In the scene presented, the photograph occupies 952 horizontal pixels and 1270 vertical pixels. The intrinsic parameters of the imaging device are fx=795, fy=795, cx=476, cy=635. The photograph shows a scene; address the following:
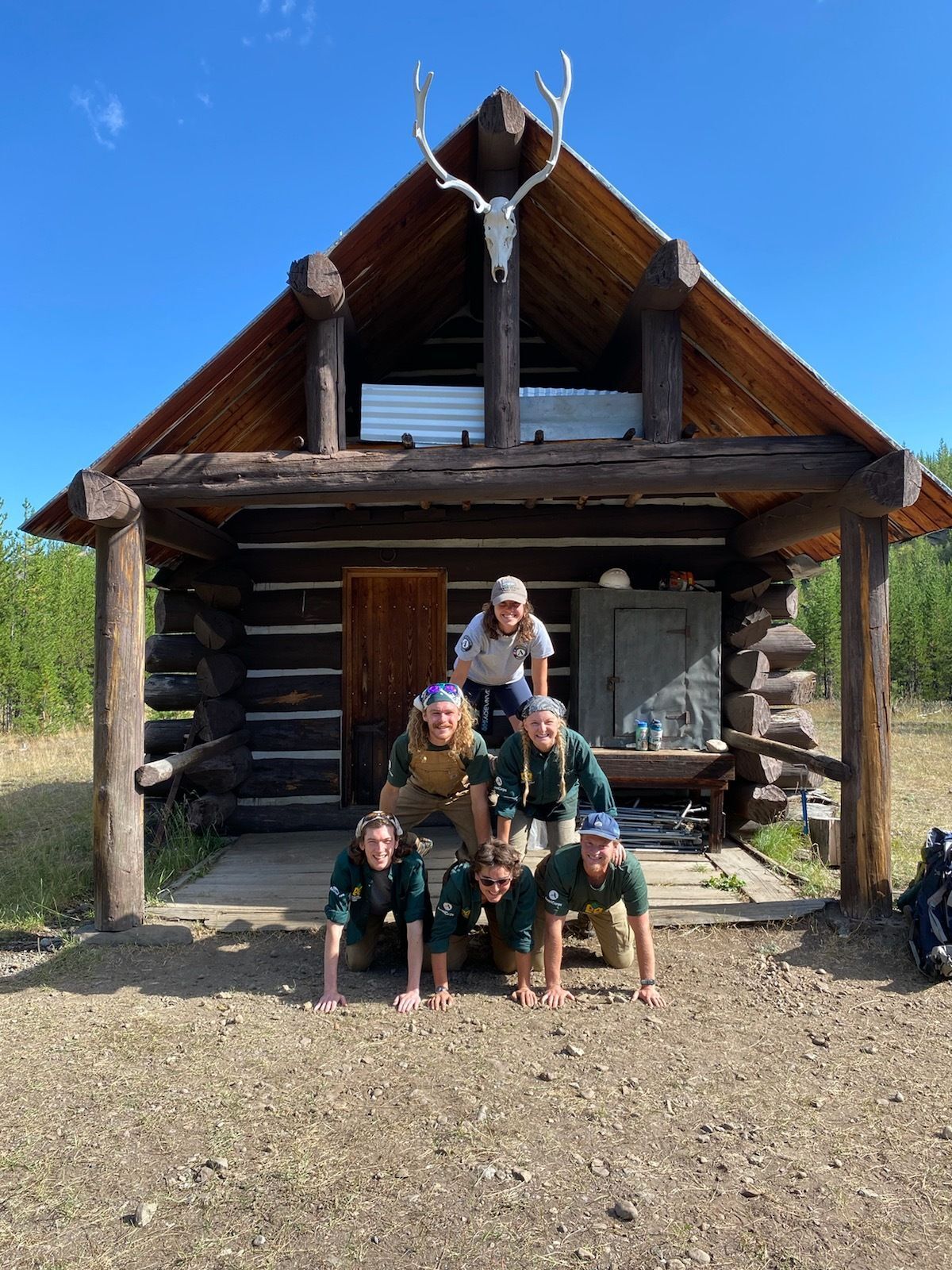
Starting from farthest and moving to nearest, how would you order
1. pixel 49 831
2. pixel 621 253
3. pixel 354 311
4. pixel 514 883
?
pixel 49 831
pixel 354 311
pixel 621 253
pixel 514 883

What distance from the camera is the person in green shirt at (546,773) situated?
4820 mm

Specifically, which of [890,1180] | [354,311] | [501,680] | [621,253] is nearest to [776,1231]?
[890,1180]

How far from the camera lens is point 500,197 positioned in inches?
238

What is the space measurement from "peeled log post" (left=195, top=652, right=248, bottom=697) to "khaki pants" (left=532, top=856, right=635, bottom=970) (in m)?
4.41

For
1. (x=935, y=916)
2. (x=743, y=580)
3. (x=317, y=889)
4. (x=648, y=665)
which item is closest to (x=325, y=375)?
(x=317, y=889)

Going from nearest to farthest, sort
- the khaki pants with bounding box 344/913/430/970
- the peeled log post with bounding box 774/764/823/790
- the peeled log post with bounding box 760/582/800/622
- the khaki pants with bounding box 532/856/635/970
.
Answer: the khaki pants with bounding box 532/856/635/970 → the khaki pants with bounding box 344/913/430/970 → the peeled log post with bounding box 760/582/800/622 → the peeled log post with bounding box 774/764/823/790

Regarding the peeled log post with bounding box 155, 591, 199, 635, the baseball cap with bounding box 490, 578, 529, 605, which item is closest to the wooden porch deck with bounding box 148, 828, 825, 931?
the peeled log post with bounding box 155, 591, 199, 635

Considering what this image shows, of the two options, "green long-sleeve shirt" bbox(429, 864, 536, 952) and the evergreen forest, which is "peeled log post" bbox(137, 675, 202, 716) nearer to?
"green long-sleeve shirt" bbox(429, 864, 536, 952)

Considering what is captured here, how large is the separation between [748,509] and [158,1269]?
24.8ft

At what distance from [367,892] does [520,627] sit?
1.99m

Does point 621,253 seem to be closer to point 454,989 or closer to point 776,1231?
point 454,989

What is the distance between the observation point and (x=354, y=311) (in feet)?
22.7

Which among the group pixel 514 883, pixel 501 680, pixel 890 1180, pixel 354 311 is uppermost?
pixel 354 311

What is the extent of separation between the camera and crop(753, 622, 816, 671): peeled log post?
880 cm
